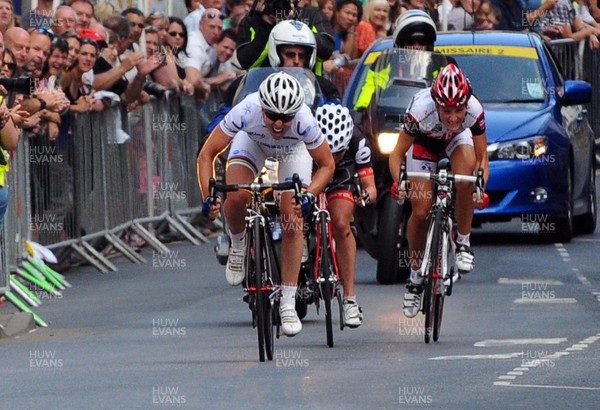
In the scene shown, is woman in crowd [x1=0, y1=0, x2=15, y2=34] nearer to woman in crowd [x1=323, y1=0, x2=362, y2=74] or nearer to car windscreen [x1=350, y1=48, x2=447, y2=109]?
car windscreen [x1=350, y1=48, x2=447, y2=109]

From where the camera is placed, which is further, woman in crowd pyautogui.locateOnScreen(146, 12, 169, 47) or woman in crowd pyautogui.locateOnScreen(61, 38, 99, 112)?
woman in crowd pyautogui.locateOnScreen(146, 12, 169, 47)

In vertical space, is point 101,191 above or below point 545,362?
below

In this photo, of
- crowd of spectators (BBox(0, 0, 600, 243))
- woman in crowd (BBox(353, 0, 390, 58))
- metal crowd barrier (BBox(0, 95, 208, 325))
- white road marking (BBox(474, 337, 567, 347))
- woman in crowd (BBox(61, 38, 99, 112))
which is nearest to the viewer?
white road marking (BBox(474, 337, 567, 347))

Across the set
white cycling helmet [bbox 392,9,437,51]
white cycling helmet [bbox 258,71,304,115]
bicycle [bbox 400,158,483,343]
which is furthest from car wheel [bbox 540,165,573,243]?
white cycling helmet [bbox 258,71,304,115]

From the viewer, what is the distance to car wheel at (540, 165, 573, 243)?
20.7 metres

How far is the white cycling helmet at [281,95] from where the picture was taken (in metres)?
12.5

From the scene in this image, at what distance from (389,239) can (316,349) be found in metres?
4.64

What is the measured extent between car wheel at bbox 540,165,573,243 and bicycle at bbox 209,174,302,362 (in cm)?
835

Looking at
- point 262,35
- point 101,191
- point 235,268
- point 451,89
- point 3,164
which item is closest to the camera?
point 235,268

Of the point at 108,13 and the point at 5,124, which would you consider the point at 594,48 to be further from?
the point at 5,124

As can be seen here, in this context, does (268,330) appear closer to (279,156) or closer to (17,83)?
(279,156)

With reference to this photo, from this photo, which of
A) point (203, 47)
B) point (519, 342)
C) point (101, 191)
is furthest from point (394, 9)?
point (519, 342)

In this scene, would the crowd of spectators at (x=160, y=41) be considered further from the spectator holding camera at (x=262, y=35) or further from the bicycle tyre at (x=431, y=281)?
the bicycle tyre at (x=431, y=281)

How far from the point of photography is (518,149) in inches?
784
